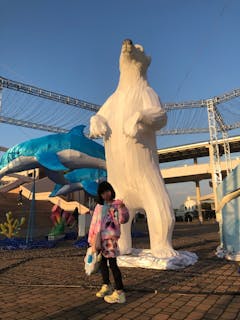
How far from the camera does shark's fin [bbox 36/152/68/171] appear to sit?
28.9 ft

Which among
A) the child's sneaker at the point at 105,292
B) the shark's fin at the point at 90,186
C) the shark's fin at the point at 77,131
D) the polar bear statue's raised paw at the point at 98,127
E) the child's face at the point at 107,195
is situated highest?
the shark's fin at the point at 77,131

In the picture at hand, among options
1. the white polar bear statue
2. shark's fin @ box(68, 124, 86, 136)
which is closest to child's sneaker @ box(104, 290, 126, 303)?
the white polar bear statue

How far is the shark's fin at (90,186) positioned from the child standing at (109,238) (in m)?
7.14

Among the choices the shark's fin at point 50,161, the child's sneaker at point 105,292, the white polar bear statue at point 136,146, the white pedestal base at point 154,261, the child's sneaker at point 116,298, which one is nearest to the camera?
the child's sneaker at point 116,298

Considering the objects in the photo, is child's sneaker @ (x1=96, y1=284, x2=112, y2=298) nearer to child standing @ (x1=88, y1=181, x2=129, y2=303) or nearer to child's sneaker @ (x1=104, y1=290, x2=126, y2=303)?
child standing @ (x1=88, y1=181, x2=129, y2=303)

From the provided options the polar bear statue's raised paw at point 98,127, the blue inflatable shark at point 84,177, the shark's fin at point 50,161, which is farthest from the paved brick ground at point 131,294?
the blue inflatable shark at point 84,177

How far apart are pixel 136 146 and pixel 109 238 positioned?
1990mm

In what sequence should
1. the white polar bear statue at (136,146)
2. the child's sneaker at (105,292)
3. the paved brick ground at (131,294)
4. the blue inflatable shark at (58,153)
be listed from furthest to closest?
1. the blue inflatable shark at (58,153)
2. the white polar bear statue at (136,146)
3. the child's sneaker at (105,292)
4. the paved brick ground at (131,294)

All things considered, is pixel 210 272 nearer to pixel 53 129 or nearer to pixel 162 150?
pixel 53 129

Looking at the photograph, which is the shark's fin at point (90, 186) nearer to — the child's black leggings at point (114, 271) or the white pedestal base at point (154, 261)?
the white pedestal base at point (154, 261)

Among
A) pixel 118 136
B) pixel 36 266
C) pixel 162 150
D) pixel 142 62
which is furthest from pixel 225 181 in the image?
pixel 162 150

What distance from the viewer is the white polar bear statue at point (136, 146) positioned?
172 inches

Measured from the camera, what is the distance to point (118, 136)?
463 cm

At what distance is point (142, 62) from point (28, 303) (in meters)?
3.73
